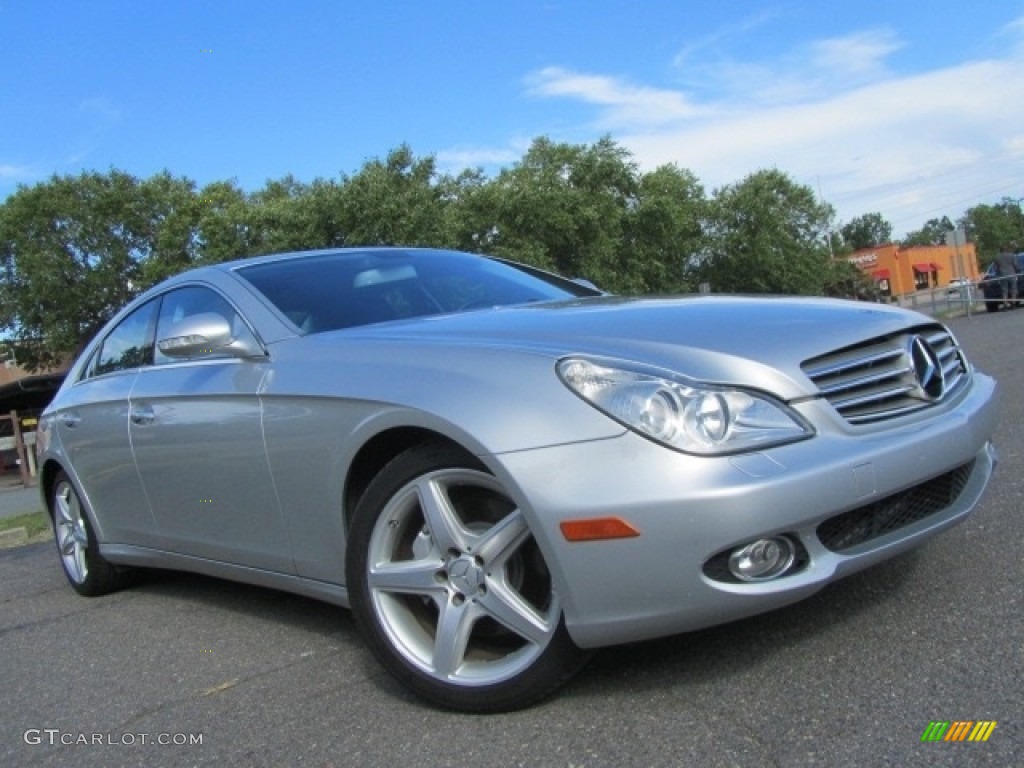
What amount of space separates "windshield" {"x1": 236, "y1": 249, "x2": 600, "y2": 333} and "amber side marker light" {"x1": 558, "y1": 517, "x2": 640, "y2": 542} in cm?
138

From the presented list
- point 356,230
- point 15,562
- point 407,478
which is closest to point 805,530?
point 407,478

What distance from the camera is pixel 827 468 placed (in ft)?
7.82

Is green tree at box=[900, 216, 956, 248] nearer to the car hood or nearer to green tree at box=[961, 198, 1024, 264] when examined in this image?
green tree at box=[961, 198, 1024, 264]

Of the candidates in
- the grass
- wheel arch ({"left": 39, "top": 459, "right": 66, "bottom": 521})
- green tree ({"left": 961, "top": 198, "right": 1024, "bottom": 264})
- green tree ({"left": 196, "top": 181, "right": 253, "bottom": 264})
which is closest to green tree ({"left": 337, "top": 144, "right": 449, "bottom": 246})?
green tree ({"left": 196, "top": 181, "right": 253, "bottom": 264})

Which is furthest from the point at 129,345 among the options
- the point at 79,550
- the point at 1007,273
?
the point at 1007,273

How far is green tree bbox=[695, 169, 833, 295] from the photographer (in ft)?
177

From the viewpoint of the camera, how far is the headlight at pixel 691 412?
92.8 inches

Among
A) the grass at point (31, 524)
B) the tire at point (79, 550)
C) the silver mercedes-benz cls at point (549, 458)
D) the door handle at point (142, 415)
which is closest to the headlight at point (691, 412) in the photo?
the silver mercedes-benz cls at point (549, 458)

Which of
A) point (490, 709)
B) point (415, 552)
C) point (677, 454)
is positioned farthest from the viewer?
point (415, 552)

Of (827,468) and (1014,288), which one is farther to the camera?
(1014,288)

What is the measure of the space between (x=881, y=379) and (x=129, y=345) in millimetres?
3420

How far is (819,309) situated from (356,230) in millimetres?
25308

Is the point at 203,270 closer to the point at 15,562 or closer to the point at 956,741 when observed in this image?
the point at 956,741

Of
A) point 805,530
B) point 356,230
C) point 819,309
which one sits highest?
point 356,230
